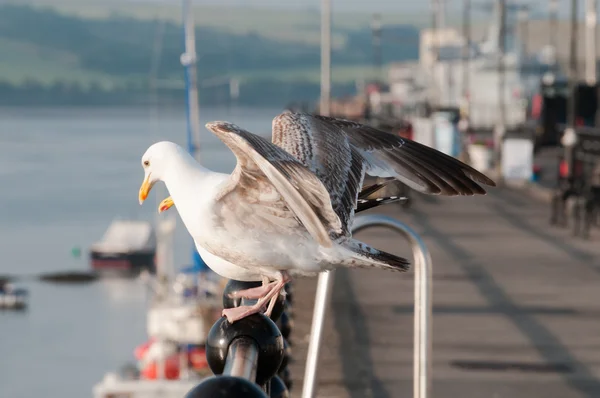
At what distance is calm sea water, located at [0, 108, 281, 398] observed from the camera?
39594 millimetres

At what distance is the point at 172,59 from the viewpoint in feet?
445

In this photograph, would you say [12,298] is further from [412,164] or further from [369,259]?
[369,259]

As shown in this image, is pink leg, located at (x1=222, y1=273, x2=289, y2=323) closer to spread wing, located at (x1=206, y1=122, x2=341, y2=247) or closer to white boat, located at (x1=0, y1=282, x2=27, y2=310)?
spread wing, located at (x1=206, y1=122, x2=341, y2=247)

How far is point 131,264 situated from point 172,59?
7247cm

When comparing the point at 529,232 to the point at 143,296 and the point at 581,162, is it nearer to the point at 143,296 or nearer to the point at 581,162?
the point at 581,162

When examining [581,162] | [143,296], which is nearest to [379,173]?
[581,162]

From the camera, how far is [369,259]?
3.47 metres

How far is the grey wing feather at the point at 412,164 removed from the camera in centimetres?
403

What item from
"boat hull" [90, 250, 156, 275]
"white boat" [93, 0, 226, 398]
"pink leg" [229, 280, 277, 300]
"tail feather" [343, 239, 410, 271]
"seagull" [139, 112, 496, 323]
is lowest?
"boat hull" [90, 250, 156, 275]

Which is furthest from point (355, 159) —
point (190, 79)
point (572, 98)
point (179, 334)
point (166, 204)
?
point (190, 79)

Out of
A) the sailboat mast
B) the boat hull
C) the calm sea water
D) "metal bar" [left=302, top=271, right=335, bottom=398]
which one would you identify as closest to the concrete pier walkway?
"metal bar" [left=302, top=271, right=335, bottom=398]

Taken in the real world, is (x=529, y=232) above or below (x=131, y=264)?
above

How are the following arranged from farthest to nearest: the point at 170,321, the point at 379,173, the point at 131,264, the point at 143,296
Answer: the point at 131,264, the point at 143,296, the point at 170,321, the point at 379,173

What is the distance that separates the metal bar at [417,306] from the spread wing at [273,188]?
719 mm
